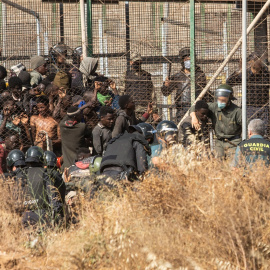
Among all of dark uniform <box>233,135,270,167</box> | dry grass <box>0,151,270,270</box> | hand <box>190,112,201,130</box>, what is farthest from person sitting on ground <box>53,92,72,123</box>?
dark uniform <box>233,135,270,167</box>

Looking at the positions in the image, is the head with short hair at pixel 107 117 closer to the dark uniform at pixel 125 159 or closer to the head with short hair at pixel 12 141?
the head with short hair at pixel 12 141

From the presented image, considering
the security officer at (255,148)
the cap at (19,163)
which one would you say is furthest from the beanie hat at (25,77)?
the security officer at (255,148)

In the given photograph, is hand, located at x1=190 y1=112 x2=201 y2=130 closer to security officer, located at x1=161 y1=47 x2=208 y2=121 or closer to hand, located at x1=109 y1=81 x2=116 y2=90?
security officer, located at x1=161 y1=47 x2=208 y2=121

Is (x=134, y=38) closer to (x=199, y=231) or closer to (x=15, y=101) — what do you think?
(x=15, y=101)

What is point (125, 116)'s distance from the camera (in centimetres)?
1066

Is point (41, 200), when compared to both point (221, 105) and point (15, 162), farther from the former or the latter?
point (221, 105)

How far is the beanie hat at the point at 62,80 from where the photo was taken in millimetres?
11906

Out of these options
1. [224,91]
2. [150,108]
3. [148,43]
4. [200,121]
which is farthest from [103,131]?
[148,43]

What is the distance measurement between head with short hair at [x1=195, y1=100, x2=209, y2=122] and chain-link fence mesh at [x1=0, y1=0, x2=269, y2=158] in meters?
1.04

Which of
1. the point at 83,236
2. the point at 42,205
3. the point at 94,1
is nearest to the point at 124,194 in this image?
the point at 83,236

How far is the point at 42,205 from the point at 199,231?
102 inches

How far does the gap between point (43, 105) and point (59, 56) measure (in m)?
1.18

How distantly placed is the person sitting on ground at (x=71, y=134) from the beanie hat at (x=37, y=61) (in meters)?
1.84

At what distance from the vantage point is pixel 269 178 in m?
7.04
